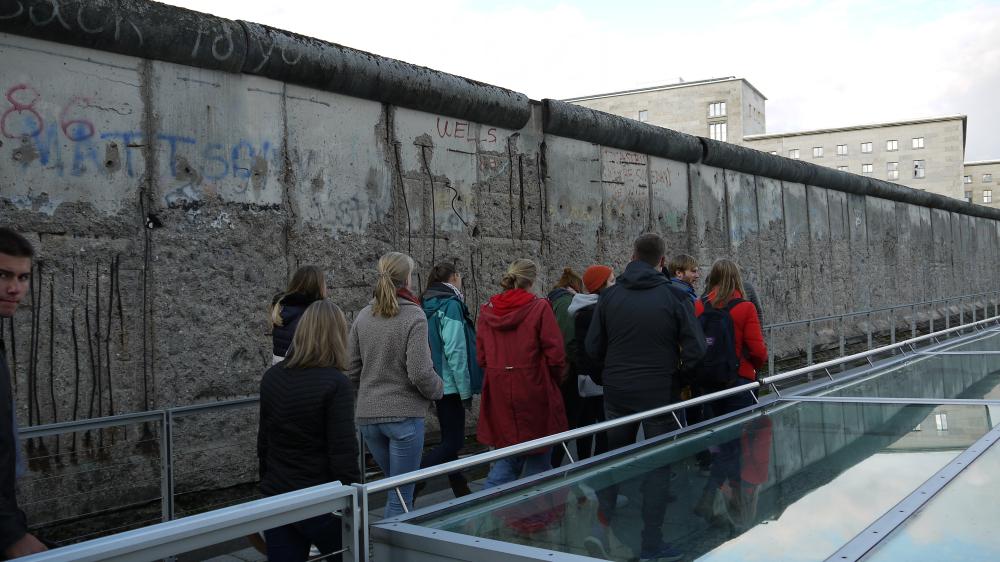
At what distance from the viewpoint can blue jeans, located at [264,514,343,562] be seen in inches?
119

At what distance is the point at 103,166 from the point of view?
5.23 metres

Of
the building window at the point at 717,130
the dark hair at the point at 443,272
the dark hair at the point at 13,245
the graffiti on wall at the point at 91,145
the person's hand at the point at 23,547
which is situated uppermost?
the building window at the point at 717,130

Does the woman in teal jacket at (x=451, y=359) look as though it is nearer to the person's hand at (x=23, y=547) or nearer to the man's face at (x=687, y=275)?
the man's face at (x=687, y=275)

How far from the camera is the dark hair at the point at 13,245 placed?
8.27ft

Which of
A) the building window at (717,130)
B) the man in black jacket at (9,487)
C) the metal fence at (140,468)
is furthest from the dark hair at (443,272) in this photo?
the building window at (717,130)

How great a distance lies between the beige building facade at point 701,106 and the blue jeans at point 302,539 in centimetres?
5704

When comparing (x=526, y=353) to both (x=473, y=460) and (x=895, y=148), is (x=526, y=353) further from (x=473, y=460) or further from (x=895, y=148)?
(x=895, y=148)

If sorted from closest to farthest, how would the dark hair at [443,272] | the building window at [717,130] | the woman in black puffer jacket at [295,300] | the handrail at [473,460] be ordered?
the handrail at [473,460]
the woman in black puffer jacket at [295,300]
the dark hair at [443,272]
the building window at [717,130]

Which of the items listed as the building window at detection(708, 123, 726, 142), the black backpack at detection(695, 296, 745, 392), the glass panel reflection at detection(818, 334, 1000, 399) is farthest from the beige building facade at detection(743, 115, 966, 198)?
the black backpack at detection(695, 296, 745, 392)

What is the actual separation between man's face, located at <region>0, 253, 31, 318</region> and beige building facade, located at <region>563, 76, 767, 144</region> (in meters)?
57.5

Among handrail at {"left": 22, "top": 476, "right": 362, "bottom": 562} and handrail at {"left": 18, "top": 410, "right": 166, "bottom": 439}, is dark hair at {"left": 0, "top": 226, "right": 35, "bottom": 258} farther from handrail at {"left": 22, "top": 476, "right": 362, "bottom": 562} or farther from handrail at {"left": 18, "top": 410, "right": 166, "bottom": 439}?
handrail at {"left": 18, "top": 410, "right": 166, "bottom": 439}

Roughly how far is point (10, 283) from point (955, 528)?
262 cm

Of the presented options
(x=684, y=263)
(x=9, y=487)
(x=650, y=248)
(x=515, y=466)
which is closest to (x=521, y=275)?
(x=650, y=248)

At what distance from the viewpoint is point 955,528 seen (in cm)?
235
